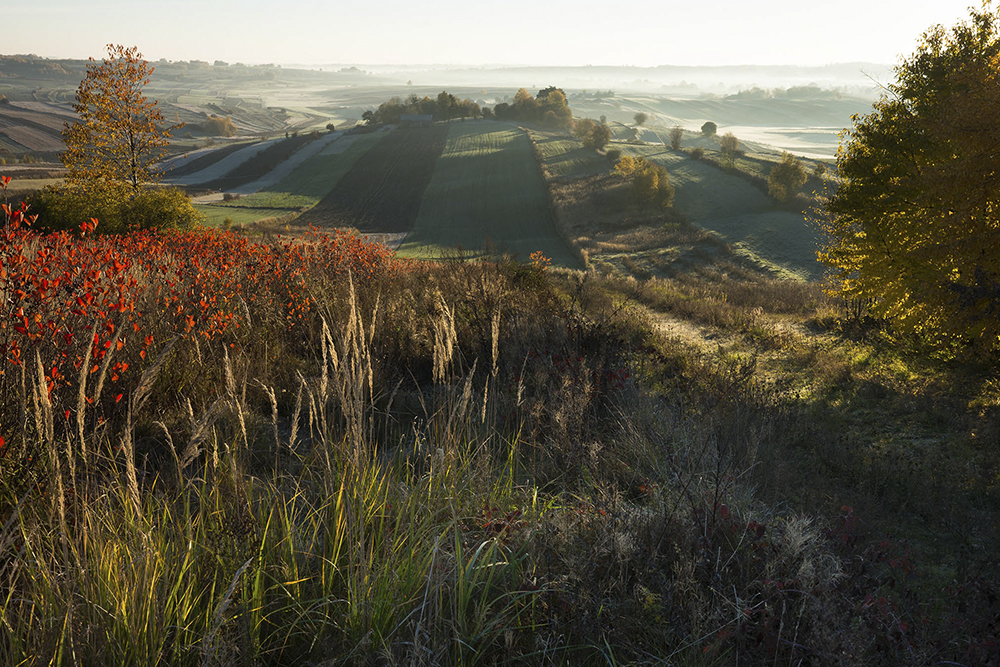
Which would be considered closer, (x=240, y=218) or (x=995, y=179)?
(x=995, y=179)

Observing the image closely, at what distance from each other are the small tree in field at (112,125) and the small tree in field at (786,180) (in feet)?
189

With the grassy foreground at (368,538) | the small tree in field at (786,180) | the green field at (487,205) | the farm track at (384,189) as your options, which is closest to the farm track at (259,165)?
the farm track at (384,189)

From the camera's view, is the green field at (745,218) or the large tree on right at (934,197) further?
the green field at (745,218)

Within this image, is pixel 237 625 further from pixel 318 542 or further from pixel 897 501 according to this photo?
pixel 897 501

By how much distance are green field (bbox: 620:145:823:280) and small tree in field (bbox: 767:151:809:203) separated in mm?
1127

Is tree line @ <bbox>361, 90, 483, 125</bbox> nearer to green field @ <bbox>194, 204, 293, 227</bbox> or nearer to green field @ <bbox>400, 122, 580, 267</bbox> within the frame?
green field @ <bbox>400, 122, 580, 267</bbox>

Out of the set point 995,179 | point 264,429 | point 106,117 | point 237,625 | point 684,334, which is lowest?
point 684,334

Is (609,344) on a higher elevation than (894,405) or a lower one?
higher

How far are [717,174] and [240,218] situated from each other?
5663cm

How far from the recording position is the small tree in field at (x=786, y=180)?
5953 cm

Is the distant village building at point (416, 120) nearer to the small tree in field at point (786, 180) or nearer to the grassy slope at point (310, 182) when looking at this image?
the grassy slope at point (310, 182)

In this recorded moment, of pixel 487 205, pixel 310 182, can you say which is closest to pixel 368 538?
pixel 487 205

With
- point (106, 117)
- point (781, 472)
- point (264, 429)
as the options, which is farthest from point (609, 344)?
point (106, 117)

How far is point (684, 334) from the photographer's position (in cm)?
1508
